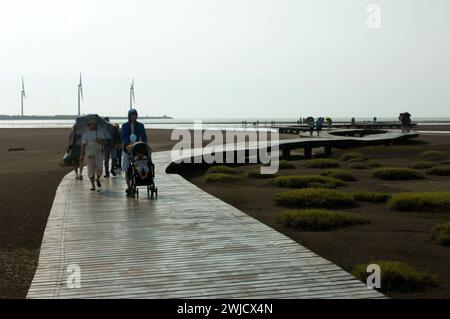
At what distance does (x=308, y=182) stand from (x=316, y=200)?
16.6 ft

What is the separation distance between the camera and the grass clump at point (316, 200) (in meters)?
15.2

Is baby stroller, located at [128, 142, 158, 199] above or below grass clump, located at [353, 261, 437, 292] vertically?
above

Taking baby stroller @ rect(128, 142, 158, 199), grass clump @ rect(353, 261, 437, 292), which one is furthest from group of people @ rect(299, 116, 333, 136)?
grass clump @ rect(353, 261, 437, 292)

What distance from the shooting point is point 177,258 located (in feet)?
23.6

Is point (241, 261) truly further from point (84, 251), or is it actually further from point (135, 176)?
point (135, 176)

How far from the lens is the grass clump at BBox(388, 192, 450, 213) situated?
14.4 meters

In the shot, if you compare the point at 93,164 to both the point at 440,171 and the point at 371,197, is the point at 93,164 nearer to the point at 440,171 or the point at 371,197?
the point at 371,197

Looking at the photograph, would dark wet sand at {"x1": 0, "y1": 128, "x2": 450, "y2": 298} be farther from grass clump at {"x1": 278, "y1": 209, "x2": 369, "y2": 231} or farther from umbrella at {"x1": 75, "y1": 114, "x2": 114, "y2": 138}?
umbrella at {"x1": 75, "y1": 114, "x2": 114, "y2": 138}

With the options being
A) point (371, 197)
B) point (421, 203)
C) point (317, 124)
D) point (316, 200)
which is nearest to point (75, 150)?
point (316, 200)

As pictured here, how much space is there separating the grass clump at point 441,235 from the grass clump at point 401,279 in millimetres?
2736

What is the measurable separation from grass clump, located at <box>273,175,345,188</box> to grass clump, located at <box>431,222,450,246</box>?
8877 mm
